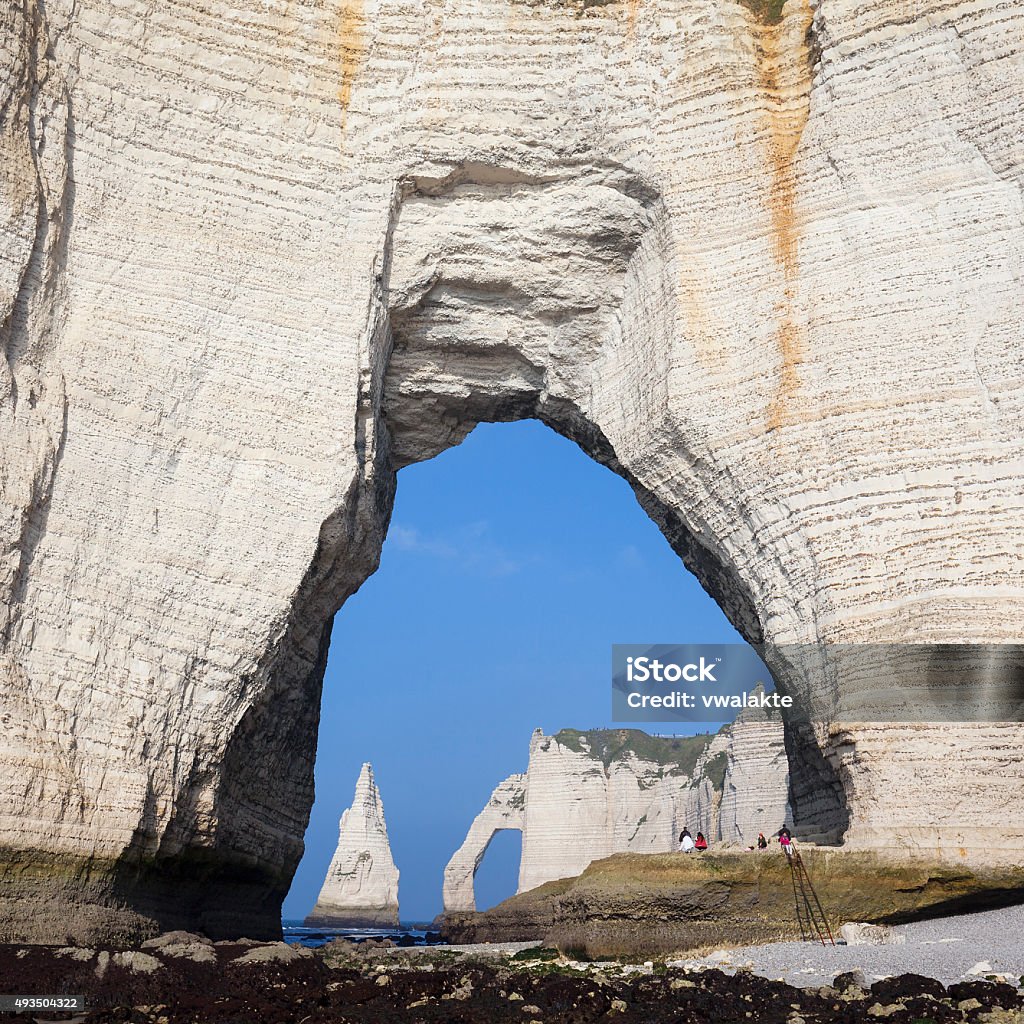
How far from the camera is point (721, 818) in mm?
36500

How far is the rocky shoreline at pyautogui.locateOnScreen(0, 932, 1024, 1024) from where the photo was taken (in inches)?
262

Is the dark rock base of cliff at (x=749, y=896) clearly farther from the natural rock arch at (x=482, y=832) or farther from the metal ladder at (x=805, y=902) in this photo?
the natural rock arch at (x=482, y=832)

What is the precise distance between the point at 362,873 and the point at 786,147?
36252 millimetres

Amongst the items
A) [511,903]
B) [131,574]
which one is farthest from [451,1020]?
[511,903]

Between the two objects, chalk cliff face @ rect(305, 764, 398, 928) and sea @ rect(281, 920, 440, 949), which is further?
chalk cliff face @ rect(305, 764, 398, 928)

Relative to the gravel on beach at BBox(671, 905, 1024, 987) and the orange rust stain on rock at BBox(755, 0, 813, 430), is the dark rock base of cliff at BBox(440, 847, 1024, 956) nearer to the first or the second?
the gravel on beach at BBox(671, 905, 1024, 987)

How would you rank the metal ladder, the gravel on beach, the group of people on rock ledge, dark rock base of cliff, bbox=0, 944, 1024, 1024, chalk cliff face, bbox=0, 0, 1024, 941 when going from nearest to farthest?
1. dark rock base of cliff, bbox=0, 944, 1024, 1024
2. the gravel on beach
3. the metal ladder
4. the group of people on rock ledge
5. chalk cliff face, bbox=0, 0, 1024, 941

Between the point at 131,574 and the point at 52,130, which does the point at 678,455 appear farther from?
the point at 52,130

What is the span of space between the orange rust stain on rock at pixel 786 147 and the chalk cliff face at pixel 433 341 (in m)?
Result: 0.04

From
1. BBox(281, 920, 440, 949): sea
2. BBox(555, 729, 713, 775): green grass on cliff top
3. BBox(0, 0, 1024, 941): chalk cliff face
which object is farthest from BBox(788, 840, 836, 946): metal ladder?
BBox(555, 729, 713, 775): green grass on cliff top

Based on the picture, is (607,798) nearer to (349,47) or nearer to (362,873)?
(362,873)

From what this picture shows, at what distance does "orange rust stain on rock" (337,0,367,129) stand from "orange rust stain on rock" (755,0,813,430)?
188 inches

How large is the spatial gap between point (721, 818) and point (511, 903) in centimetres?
1644

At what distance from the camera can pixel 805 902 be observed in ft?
34.2
